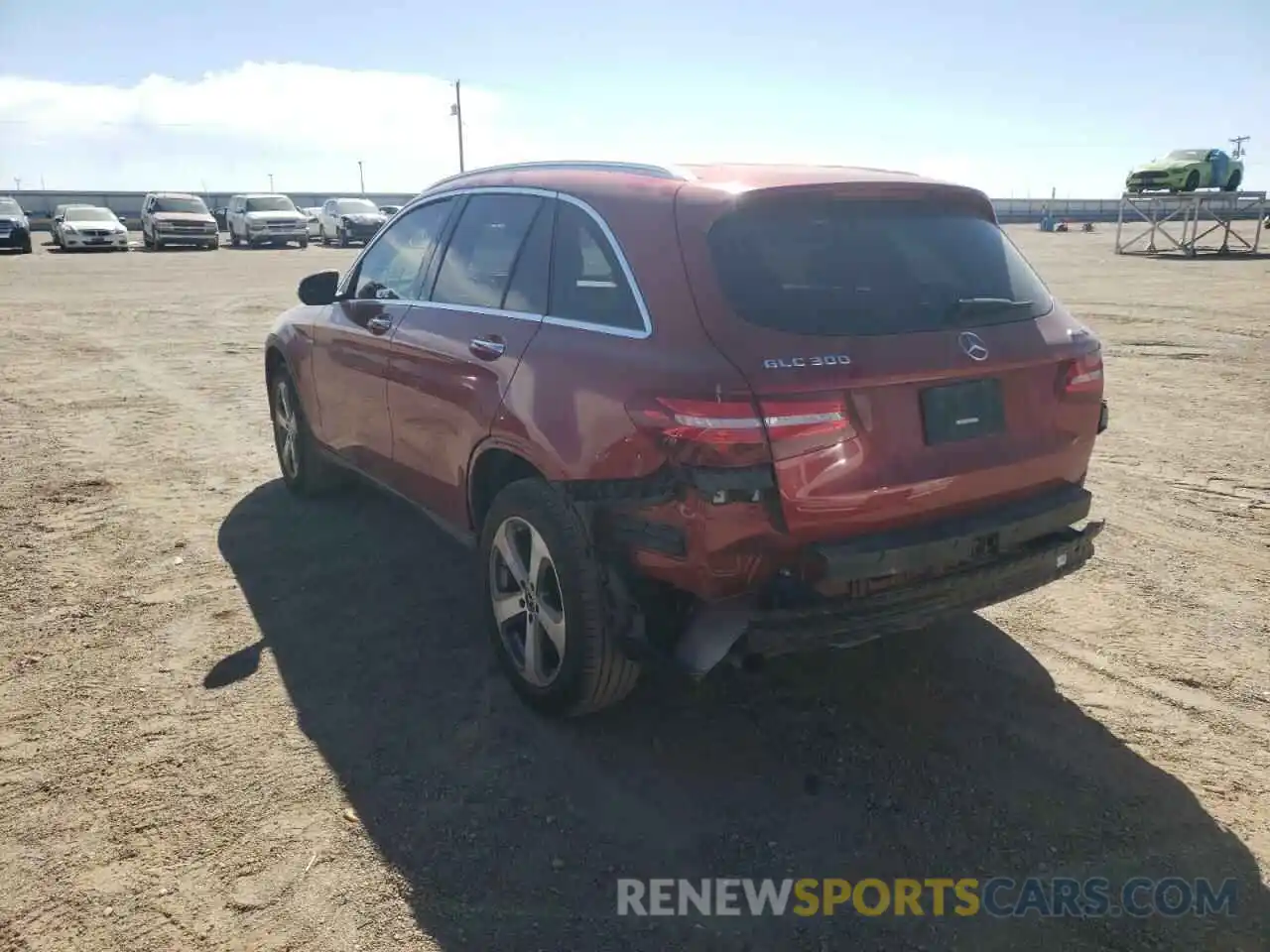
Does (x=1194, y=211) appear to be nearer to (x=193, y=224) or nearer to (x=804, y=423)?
(x=804, y=423)

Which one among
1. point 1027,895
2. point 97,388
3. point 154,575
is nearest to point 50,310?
point 97,388

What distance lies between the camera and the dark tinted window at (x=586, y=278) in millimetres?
3091

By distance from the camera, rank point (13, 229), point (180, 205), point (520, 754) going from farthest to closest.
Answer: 1. point (180, 205)
2. point (13, 229)
3. point (520, 754)

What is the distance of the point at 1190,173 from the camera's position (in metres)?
30.4

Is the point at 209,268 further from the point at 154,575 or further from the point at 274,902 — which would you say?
the point at 274,902

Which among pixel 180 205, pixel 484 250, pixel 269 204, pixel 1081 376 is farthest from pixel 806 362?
pixel 269 204

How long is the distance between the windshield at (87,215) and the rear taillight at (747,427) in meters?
36.0

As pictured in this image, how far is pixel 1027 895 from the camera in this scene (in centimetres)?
261

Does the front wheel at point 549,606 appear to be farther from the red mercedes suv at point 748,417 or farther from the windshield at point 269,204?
the windshield at point 269,204

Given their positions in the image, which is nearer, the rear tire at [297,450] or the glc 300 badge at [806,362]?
the glc 300 badge at [806,362]

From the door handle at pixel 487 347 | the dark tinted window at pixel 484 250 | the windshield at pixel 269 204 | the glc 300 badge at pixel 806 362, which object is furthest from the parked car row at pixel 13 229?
the glc 300 badge at pixel 806 362

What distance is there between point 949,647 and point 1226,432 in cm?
456

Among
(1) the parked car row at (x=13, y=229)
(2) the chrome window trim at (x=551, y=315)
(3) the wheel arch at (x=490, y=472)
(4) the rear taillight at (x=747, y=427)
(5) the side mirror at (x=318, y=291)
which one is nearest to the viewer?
(4) the rear taillight at (x=747, y=427)

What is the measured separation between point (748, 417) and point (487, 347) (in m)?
1.33
